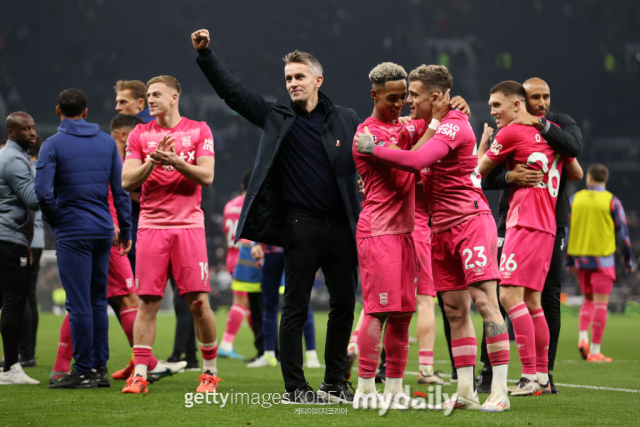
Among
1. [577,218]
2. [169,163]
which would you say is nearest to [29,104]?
[577,218]

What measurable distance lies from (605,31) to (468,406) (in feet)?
109

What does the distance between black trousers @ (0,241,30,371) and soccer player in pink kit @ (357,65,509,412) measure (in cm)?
329

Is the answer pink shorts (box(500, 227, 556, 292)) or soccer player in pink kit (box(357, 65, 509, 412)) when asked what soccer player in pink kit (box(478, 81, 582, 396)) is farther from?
soccer player in pink kit (box(357, 65, 509, 412))

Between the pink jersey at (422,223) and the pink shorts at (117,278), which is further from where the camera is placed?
the pink shorts at (117,278)

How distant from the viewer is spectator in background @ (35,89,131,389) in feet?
18.0

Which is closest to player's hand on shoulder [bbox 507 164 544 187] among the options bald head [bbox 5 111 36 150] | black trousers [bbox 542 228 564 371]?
black trousers [bbox 542 228 564 371]

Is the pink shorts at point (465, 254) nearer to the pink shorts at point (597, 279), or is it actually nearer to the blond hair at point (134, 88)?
the blond hair at point (134, 88)

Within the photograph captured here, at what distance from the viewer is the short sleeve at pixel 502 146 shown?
5312 millimetres

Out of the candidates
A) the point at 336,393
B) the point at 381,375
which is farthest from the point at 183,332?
the point at 336,393

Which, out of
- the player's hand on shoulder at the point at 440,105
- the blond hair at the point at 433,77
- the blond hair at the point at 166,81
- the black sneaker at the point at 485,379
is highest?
the blond hair at the point at 166,81

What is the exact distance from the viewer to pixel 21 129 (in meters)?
6.12

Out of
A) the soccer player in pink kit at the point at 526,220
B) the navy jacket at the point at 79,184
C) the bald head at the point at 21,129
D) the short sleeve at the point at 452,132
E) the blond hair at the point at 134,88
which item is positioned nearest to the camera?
the short sleeve at the point at 452,132
